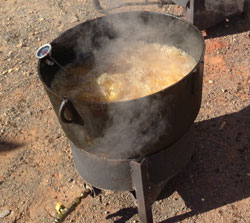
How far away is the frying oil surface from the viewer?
2.57 meters

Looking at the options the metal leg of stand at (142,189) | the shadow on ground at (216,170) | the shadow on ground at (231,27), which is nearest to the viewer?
the metal leg of stand at (142,189)

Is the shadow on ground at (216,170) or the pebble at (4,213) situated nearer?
the shadow on ground at (216,170)

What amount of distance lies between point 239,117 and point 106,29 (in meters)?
1.80

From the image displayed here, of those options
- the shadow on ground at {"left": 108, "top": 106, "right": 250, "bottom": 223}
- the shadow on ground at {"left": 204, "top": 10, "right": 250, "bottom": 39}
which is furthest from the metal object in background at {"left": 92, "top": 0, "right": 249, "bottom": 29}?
the shadow on ground at {"left": 108, "top": 106, "right": 250, "bottom": 223}

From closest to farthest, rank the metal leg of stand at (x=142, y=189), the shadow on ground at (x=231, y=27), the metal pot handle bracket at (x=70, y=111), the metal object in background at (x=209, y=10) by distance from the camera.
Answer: the metal pot handle bracket at (x=70, y=111) → the metal leg of stand at (x=142, y=189) → the metal object in background at (x=209, y=10) → the shadow on ground at (x=231, y=27)

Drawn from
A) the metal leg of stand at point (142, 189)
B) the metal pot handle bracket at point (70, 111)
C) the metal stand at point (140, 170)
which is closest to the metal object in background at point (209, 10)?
the metal stand at point (140, 170)

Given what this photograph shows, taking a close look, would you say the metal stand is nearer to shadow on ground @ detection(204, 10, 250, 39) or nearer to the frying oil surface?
the frying oil surface

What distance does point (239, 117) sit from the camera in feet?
12.6

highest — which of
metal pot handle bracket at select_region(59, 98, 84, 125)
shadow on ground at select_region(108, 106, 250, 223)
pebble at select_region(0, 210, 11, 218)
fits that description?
metal pot handle bracket at select_region(59, 98, 84, 125)

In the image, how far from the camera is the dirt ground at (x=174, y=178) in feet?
10.4

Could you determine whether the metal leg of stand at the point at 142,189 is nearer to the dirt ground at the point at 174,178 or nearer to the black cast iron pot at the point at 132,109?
the black cast iron pot at the point at 132,109

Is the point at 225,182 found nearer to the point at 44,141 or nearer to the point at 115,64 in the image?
the point at 115,64

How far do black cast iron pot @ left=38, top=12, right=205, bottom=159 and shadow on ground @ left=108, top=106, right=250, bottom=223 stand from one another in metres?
0.92

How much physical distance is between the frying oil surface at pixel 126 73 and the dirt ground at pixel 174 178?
1.12m
